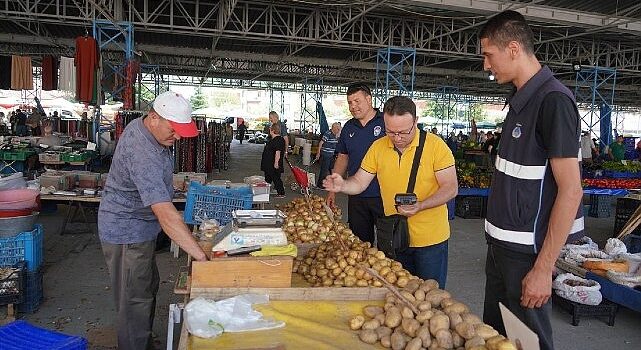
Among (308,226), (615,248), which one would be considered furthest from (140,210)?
(615,248)

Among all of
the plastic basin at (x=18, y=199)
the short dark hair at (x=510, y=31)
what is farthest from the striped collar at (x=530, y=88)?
the plastic basin at (x=18, y=199)

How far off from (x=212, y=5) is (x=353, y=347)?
51.0ft

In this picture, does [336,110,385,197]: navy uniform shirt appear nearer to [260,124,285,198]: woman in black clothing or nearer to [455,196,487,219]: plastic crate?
[455,196,487,219]: plastic crate

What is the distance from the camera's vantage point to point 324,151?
525 inches

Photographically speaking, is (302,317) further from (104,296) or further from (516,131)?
(104,296)

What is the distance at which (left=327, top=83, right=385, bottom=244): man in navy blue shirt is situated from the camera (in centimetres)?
439

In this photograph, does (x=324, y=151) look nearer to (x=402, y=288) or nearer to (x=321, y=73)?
(x=402, y=288)

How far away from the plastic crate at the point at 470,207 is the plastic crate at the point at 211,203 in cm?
616

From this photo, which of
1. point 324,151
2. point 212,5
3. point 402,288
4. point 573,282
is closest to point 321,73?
point 212,5

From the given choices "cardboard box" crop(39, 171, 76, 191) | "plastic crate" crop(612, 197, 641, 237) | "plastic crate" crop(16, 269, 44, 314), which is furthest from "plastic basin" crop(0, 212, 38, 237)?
"plastic crate" crop(612, 197, 641, 237)

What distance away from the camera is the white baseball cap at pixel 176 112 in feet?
9.98

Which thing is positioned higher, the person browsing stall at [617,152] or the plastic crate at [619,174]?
the person browsing stall at [617,152]

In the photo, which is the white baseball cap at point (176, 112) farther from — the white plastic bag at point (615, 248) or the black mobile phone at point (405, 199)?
the white plastic bag at point (615, 248)

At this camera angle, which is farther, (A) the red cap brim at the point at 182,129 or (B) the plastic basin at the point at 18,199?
(B) the plastic basin at the point at 18,199
